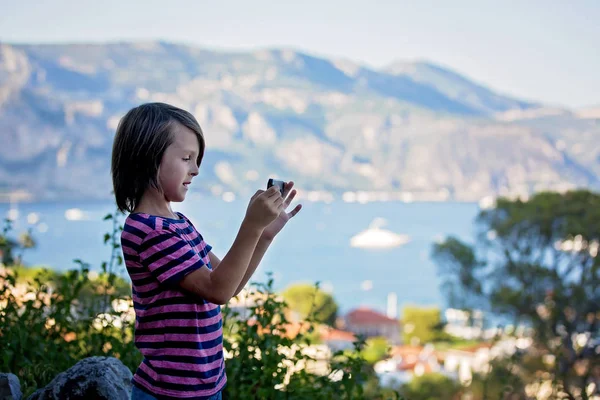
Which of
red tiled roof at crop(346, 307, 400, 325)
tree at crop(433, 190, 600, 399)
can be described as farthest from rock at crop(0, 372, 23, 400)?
red tiled roof at crop(346, 307, 400, 325)

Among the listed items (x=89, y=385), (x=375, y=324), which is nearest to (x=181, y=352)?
(x=89, y=385)

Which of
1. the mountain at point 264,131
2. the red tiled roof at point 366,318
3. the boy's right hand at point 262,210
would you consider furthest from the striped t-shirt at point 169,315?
the mountain at point 264,131

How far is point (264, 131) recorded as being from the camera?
318 feet

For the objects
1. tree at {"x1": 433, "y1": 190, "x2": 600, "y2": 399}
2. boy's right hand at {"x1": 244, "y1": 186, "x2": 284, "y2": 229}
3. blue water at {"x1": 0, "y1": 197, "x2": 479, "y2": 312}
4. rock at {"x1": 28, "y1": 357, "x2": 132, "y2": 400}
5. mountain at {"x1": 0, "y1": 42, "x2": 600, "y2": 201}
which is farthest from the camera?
mountain at {"x1": 0, "y1": 42, "x2": 600, "y2": 201}

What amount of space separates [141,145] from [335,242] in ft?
233

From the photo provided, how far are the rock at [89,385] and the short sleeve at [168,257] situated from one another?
0.41 metres

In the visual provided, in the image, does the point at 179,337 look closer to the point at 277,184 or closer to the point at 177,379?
the point at 177,379

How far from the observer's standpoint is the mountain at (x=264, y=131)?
75.3m

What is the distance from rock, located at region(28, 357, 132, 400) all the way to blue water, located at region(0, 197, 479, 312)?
112 feet

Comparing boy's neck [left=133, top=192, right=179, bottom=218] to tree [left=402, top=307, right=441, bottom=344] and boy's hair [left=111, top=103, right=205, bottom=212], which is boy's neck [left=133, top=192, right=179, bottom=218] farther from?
tree [left=402, top=307, right=441, bottom=344]

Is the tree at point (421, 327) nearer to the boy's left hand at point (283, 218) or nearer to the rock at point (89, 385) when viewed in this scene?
the rock at point (89, 385)

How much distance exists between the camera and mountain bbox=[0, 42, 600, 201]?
75.3 m

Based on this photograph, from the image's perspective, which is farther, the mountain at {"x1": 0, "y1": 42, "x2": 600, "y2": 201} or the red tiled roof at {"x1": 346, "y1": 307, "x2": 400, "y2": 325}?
the mountain at {"x1": 0, "y1": 42, "x2": 600, "y2": 201}

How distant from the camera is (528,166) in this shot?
85312 millimetres
